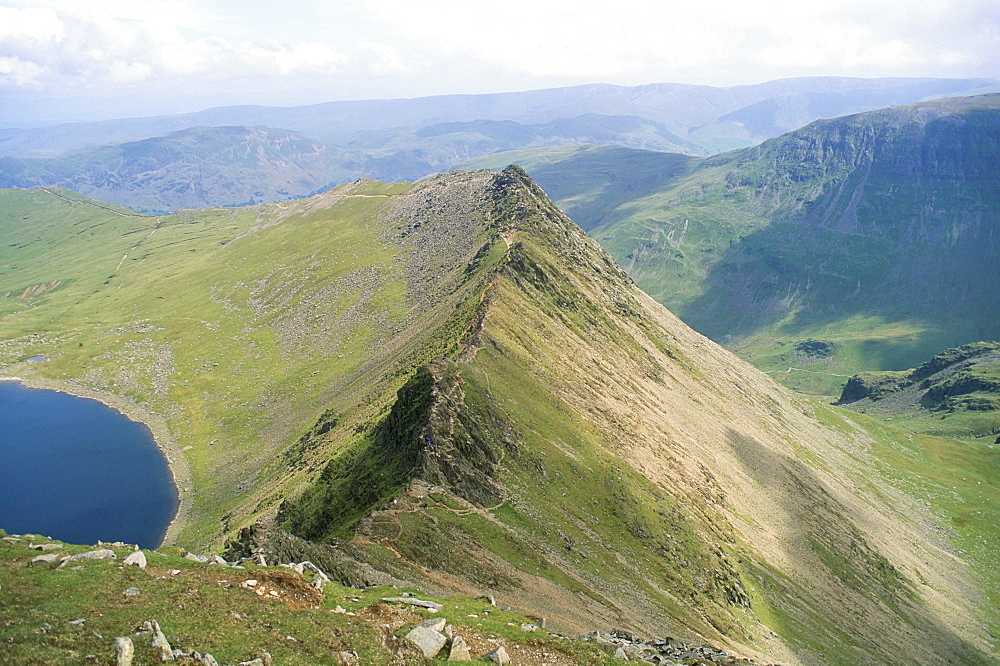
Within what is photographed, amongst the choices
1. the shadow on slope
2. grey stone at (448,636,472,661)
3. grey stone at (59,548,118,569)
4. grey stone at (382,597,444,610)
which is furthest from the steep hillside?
grey stone at (59,548,118,569)

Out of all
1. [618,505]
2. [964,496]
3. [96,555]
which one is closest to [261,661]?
[96,555]

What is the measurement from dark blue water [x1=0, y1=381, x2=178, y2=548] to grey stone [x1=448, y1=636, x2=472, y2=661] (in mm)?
94186

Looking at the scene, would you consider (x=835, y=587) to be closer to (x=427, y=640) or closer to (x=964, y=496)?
(x=427, y=640)

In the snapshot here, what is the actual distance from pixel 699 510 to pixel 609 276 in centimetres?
9860

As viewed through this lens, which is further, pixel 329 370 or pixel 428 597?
pixel 329 370

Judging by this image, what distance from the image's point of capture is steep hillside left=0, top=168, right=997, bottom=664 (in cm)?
6438

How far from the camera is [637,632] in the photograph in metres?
55.4

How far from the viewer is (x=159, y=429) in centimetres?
15062

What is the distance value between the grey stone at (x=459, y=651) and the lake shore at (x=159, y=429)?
88219 millimetres

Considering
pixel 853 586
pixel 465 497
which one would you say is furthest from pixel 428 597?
pixel 853 586

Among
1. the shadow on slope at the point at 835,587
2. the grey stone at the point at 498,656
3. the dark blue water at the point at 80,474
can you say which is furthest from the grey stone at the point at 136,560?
the dark blue water at the point at 80,474

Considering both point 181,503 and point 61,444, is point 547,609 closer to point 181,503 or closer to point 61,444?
point 181,503

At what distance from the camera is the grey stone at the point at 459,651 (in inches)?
1248

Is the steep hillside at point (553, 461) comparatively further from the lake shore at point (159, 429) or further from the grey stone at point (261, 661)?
the grey stone at point (261, 661)
